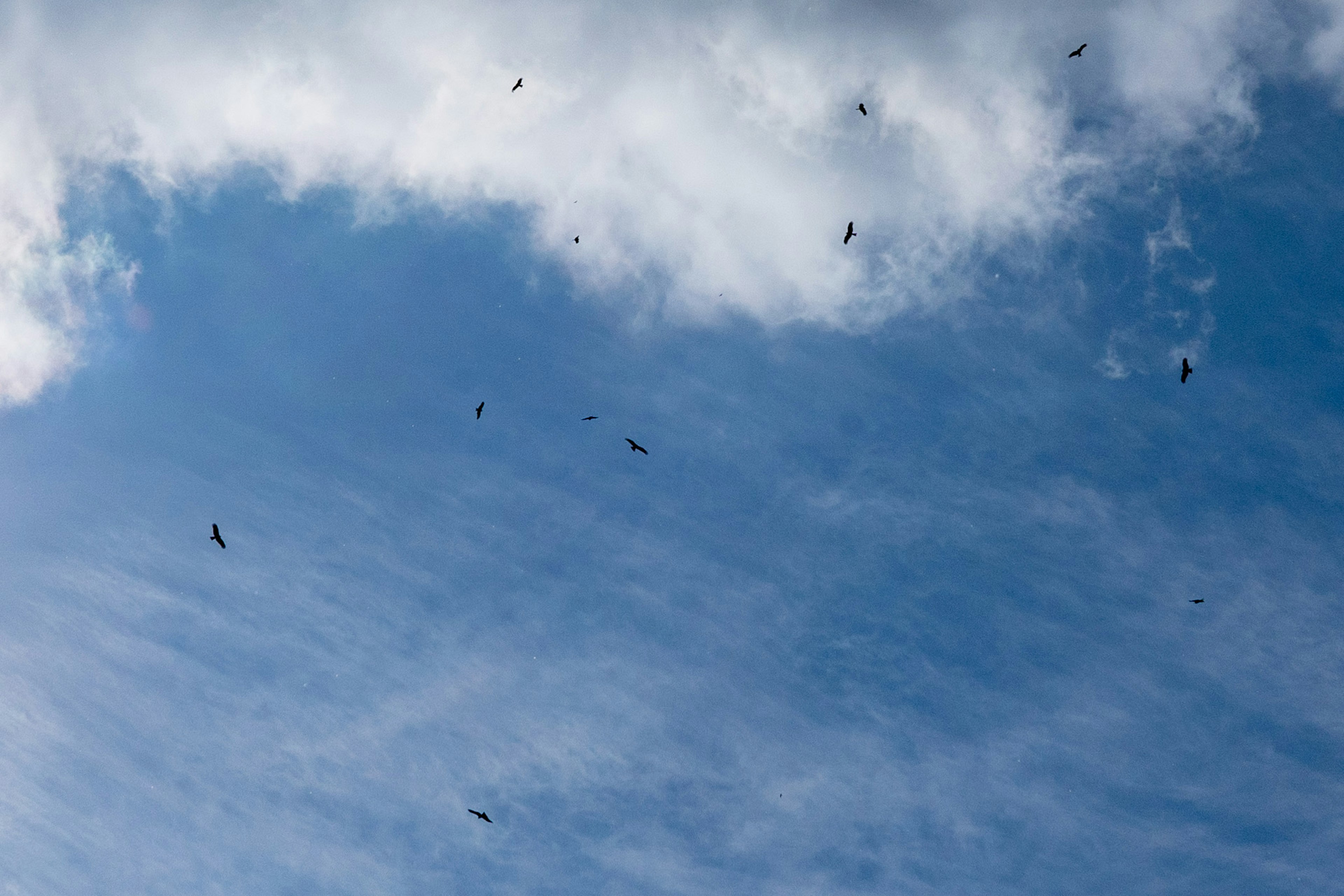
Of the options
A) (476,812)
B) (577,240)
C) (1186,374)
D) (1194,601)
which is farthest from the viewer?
(577,240)

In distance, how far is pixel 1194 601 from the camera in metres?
95.1

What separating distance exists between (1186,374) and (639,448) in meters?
37.2

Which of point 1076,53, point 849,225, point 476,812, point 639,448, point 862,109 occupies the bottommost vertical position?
point 476,812

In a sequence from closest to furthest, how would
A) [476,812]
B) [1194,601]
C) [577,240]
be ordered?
[476,812]
[1194,601]
[577,240]

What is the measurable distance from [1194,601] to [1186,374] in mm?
27318

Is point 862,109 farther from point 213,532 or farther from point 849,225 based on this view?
point 213,532

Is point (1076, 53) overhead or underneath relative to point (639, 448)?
overhead

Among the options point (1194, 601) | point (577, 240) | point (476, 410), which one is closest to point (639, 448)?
point (476, 410)

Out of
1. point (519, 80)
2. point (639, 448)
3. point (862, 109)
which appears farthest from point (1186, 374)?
point (519, 80)

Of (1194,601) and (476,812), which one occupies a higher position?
(1194,601)

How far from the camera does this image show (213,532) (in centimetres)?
7775

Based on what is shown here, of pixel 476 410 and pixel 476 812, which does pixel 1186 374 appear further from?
pixel 476 812

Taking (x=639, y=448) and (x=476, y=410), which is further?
(x=476, y=410)

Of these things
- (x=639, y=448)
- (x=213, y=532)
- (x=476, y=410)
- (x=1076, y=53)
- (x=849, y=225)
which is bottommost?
(x=213, y=532)
